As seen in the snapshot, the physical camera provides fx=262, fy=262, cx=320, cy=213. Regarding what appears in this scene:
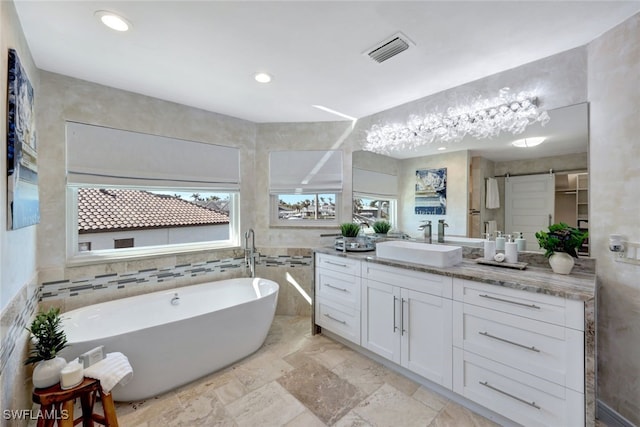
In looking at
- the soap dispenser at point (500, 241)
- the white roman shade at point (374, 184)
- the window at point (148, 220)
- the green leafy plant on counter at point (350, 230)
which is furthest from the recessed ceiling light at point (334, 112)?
the soap dispenser at point (500, 241)

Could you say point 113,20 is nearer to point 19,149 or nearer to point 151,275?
point 19,149

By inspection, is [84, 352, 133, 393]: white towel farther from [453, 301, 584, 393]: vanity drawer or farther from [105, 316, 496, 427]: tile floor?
[453, 301, 584, 393]: vanity drawer

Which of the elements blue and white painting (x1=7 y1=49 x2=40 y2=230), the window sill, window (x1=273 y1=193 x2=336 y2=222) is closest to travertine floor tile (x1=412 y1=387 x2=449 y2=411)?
window (x1=273 y1=193 x2=336 y2=222)

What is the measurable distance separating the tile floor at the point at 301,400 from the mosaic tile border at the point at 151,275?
1.04 meters

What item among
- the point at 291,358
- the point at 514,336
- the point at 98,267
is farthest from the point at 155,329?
the point at 514,336

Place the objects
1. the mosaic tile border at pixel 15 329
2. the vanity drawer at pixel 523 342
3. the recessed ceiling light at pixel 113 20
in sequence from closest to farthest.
→ the mosaic tile border at pixel 15 329, the vanity drawer at pixel 523 342, the recessed ceiling light at pixel 113 20

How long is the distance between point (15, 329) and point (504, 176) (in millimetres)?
3297

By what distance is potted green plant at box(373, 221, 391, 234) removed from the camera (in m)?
2.84

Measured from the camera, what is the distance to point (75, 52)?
1.81 metres

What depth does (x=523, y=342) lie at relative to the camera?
4.85 feet

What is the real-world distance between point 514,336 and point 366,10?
6.61 feet

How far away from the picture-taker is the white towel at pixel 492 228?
2.10 m

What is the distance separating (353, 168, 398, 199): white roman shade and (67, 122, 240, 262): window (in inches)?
56.5

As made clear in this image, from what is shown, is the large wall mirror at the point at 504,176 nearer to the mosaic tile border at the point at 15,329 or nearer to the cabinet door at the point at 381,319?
the cabinet door at the point at 381,319
